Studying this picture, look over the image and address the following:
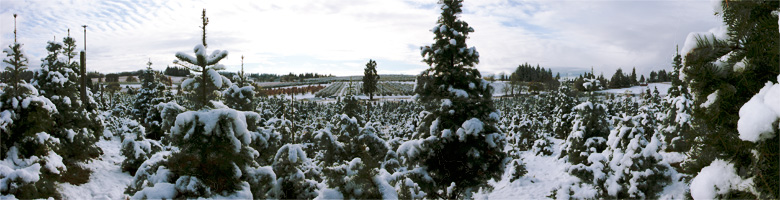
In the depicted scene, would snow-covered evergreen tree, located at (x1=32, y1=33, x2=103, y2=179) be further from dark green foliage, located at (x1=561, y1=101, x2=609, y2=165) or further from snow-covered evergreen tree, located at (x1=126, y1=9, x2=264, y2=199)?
dark green foliage, located at (x1=561, y1=101, x2=609, y2=165)

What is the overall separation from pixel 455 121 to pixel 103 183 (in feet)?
50.7

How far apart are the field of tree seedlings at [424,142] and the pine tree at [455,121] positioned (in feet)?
0.12

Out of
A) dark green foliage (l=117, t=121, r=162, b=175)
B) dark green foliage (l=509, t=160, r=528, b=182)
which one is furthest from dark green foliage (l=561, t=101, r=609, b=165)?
dark green foliage (l=117, t=121, r=162, b=175)

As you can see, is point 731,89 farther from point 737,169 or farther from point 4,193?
point 4,193

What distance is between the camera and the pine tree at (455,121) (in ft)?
34.4

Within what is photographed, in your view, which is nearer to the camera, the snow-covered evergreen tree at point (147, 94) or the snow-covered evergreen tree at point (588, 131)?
the snow-covered evergreen tree at point (588, 131)

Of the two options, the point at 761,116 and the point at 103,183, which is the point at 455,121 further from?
the point at 103,183

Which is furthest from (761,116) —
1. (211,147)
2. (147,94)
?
(147,94)

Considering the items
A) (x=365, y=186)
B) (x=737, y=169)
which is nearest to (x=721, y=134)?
(x=737, y=169)

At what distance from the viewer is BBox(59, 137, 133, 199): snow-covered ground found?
13.8m

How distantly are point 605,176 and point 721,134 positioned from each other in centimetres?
686

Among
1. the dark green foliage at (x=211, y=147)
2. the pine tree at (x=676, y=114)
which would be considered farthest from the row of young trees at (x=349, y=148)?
the pine tree at (x=676, y=114)

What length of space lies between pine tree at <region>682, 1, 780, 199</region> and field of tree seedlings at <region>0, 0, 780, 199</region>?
16 mm

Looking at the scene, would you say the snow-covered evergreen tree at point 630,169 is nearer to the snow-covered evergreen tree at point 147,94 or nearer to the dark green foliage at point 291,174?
the dark green foliage at point 291,174
